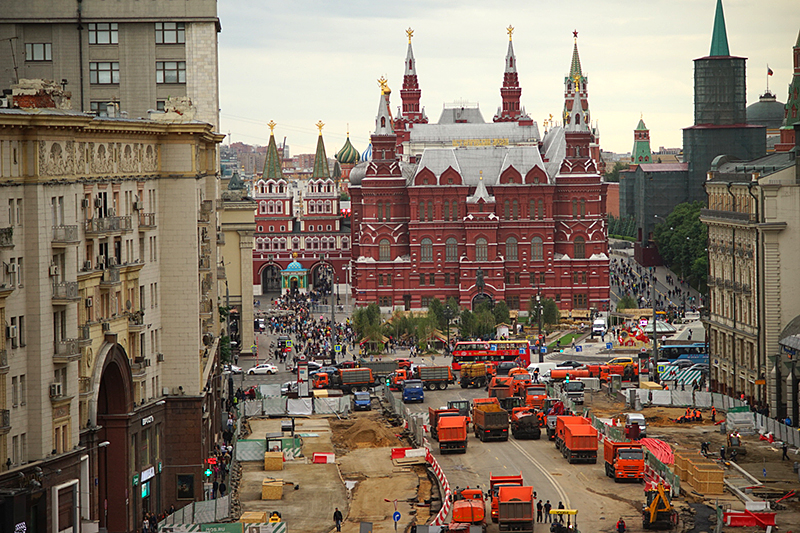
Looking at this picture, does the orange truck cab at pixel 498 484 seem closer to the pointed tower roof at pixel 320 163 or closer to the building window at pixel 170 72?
the building window at pixel 170 72

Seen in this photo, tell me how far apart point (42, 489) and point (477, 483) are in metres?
21.1

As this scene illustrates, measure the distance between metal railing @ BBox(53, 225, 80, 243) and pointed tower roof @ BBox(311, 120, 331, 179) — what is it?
140 metres

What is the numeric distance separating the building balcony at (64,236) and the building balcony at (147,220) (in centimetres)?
680

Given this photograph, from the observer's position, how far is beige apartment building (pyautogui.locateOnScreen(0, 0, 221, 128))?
66.1 meters

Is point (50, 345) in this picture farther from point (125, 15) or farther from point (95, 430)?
point (125, 15)

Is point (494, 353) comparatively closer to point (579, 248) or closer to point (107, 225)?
point (579, 248)

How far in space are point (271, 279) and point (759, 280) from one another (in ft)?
359

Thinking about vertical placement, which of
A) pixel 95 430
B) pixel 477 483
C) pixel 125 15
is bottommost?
pixel 477 483

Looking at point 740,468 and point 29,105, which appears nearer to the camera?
point 29,105

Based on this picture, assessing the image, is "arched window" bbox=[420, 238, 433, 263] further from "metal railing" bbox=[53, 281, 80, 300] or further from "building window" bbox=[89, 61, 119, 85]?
"metal railing" bbox=[53, 281, 80, 300]

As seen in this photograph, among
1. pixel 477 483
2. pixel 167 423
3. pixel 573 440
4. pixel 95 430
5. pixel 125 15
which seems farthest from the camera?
pixel 125 15

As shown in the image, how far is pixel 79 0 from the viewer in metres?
66.2

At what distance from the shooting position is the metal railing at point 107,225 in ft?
143

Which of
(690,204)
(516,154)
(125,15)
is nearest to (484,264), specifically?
(516,154)
